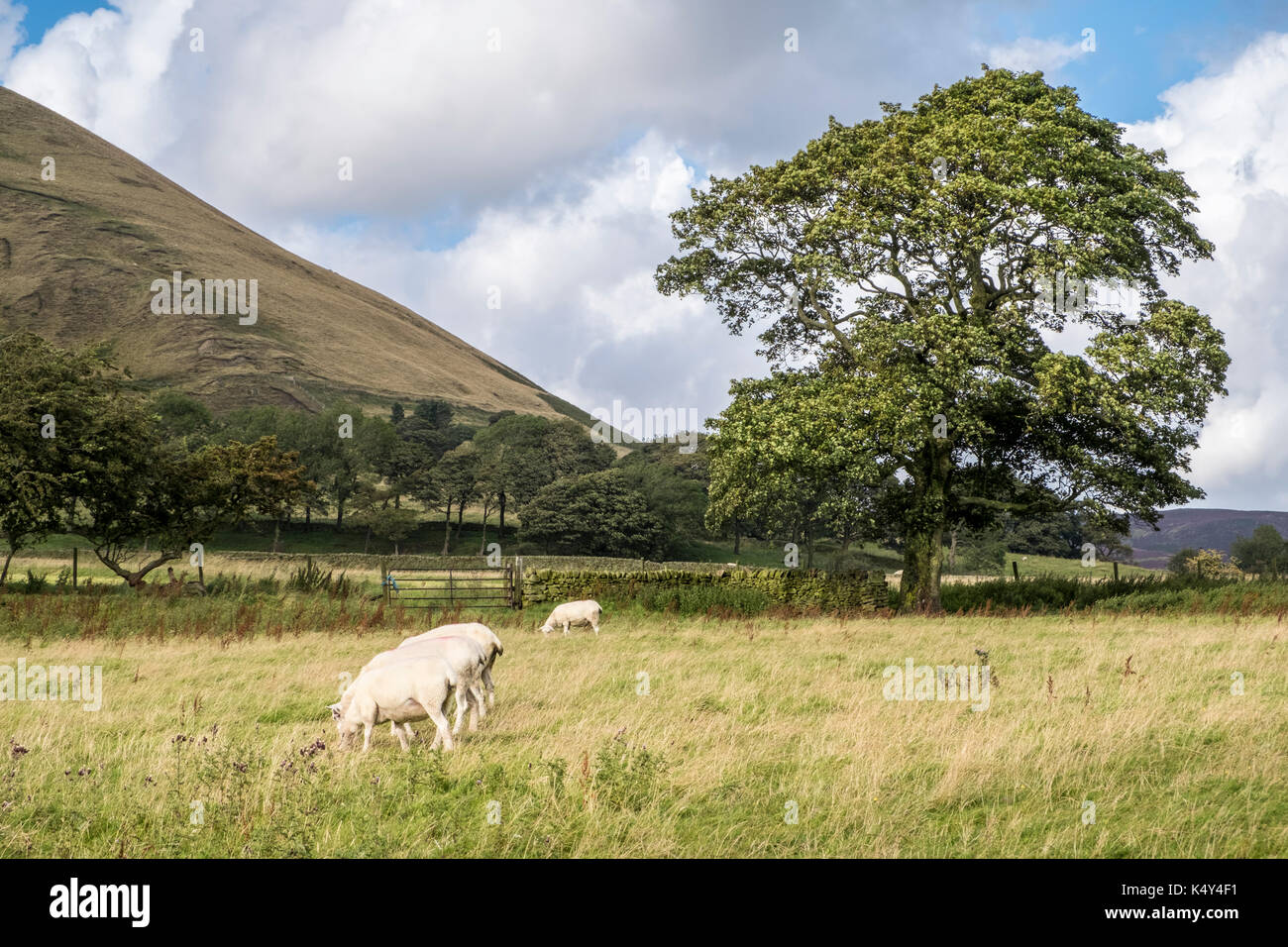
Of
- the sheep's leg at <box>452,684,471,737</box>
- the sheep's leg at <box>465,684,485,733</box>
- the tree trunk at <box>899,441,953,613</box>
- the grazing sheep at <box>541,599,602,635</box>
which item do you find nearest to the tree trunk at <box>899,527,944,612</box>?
the tree trunk at <box>899,441,953,613</box>

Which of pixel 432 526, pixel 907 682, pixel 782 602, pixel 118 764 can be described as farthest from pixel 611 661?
pixel 432 526

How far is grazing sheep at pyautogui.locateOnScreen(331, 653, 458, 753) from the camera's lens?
31.8 feet

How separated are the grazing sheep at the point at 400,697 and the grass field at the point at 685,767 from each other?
0.35m

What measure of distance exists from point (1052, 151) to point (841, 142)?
6727 millimetres

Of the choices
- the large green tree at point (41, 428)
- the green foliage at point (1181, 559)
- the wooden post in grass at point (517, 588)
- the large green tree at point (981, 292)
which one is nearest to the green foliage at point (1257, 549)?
the green foliage at point (1181, 559)

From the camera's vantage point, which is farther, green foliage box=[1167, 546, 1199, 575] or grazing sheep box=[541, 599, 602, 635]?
green foliage box=[1167, 546, 1199, 575]

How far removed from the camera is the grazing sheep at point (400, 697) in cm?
970

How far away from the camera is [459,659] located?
35.3ft

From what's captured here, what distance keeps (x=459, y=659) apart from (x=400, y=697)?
1076mm

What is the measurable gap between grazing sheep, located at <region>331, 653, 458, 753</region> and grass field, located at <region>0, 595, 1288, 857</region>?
354mm

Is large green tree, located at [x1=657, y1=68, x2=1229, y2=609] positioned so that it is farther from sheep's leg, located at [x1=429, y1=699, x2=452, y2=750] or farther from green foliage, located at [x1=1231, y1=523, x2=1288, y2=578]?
green foliage, located at [x1=1231, y1=523, x2=1288, y2=578]

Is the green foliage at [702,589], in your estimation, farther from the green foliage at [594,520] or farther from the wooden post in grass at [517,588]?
the green foliage at [594,520]
